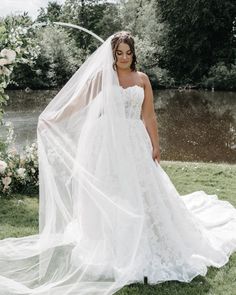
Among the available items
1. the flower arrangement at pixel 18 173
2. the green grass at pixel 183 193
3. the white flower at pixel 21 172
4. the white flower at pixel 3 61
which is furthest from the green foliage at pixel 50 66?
the white flower at pixel 3 61

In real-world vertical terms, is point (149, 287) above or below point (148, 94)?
below

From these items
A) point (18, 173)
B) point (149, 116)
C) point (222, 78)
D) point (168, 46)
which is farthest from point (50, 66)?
point (149, 116)

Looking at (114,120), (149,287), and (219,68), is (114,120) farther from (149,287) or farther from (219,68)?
(219,68)

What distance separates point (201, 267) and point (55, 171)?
1819 mm

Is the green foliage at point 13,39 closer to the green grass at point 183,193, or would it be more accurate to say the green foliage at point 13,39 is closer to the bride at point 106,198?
the bride at point 106,198

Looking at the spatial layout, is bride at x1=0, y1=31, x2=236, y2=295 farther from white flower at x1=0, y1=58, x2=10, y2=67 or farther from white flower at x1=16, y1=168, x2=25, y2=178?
white flower at x1=16, y1=168, x2=25, y2=178

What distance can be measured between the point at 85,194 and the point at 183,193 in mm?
3621

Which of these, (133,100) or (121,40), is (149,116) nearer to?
(133,100)

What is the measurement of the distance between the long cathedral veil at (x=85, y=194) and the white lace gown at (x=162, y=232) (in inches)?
5.9

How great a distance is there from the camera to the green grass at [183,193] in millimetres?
4715

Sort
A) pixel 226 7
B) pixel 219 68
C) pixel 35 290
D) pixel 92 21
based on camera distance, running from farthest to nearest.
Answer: pixel 92 21
pixel 226 7
pixel 219 68
pixel 35 290

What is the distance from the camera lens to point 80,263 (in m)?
4.79

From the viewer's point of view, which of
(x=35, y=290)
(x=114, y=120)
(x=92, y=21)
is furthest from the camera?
(x=92, y=21)

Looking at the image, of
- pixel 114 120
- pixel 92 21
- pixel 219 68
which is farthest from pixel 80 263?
pixel 92 21
